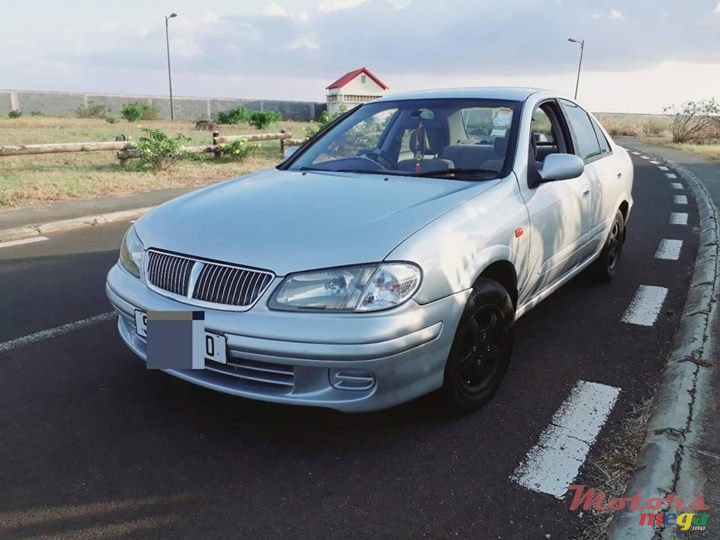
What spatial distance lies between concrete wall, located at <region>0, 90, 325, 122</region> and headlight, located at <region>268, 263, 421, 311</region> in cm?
4997

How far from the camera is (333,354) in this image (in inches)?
90.4

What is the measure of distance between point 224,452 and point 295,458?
0.32m

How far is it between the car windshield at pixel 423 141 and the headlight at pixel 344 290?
1.13m

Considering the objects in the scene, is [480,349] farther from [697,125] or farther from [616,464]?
[697,125]

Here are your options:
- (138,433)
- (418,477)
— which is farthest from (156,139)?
(418,477)

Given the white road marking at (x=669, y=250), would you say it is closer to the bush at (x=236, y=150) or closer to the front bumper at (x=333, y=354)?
the front bumper at (x=333, y=354)

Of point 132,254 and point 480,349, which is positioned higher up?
point 132,254

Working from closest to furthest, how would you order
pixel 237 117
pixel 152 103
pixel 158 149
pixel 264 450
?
pixel 264 450, pixel 158 149, pixel 237 117, pixel 152 103

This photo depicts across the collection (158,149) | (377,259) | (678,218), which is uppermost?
(377,259)

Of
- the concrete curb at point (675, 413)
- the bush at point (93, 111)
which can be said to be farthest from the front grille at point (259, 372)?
the bush at point (93, 111)

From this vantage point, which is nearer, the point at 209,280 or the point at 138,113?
the point at 209,280

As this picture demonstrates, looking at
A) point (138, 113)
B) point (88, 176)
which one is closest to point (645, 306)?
point (88, 176)

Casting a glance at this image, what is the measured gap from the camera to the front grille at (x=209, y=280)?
241 centimetres

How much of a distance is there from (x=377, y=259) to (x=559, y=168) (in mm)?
1447
